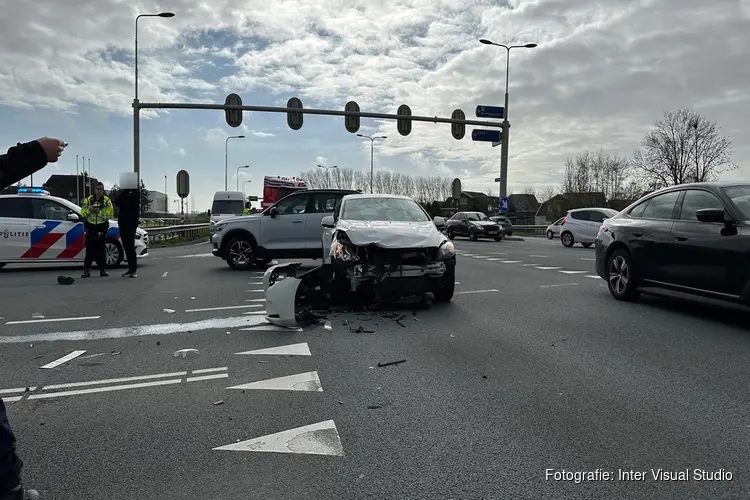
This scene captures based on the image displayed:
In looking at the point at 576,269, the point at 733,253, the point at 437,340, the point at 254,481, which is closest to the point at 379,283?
the point at 437,340

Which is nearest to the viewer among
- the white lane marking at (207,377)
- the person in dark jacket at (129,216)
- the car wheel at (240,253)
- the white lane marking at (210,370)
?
the white lane marking at (207,377)

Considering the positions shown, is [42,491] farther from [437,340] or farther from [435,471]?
[437,340]

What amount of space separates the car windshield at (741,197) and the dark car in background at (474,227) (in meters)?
24.4

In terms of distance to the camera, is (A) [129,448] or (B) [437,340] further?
(B) [437,340]

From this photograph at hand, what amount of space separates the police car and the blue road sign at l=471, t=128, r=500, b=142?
20.8 m

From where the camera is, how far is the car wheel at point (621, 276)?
7.89 m

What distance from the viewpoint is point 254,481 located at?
2.87 meters

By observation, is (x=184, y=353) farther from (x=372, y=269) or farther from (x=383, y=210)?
(x=383, y=210)

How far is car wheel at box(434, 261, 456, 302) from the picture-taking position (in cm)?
779

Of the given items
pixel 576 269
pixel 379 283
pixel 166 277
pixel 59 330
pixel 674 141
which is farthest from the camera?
pixel 674 141

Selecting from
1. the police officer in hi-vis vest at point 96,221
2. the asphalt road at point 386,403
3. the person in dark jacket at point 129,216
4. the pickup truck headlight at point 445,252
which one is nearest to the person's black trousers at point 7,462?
the asphalt road at point 386,403

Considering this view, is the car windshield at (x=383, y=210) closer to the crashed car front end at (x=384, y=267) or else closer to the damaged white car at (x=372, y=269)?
the damaged white car at (x=372, y=269)

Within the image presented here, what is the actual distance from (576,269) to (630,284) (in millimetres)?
5424

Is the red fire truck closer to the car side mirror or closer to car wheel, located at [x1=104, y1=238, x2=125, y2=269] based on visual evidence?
car wheel, located at [x1=104, y1=238, x2=125, y2=269]
